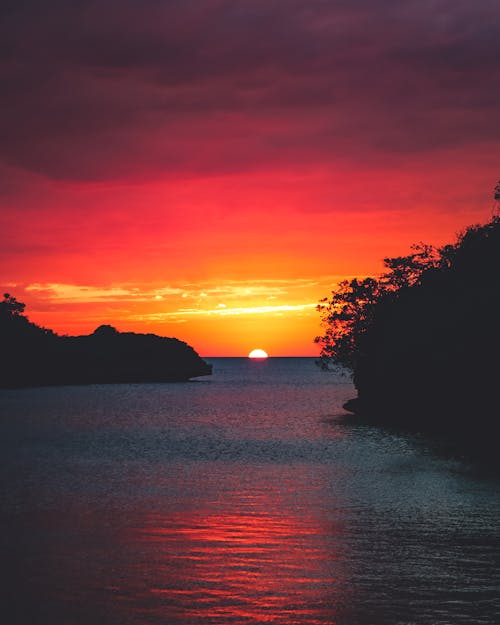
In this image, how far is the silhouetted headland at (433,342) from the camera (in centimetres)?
5709

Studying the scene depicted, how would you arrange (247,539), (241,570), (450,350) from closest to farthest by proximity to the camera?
(241,570)
(247,539)
(450,350)

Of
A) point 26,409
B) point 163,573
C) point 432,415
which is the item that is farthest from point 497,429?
point 26,409

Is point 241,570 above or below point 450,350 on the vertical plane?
below

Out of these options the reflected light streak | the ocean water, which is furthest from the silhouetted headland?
the reflected light streak

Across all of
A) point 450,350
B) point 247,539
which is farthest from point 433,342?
point 247,539

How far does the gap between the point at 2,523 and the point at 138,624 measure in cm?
1313

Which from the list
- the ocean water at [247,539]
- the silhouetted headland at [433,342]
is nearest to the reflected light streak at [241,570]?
the ocean water at [247,539]

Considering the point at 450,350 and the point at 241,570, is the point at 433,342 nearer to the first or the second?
the point at 450,350

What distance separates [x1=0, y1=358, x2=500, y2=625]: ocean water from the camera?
668 inches

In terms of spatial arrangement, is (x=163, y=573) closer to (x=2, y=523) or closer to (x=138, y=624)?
(x=138, y=624)

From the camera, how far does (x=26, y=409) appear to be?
10856 centimetres

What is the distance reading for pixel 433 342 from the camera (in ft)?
211

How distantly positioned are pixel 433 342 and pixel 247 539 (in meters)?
43.6

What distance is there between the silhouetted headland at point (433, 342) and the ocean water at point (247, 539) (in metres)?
9.90
